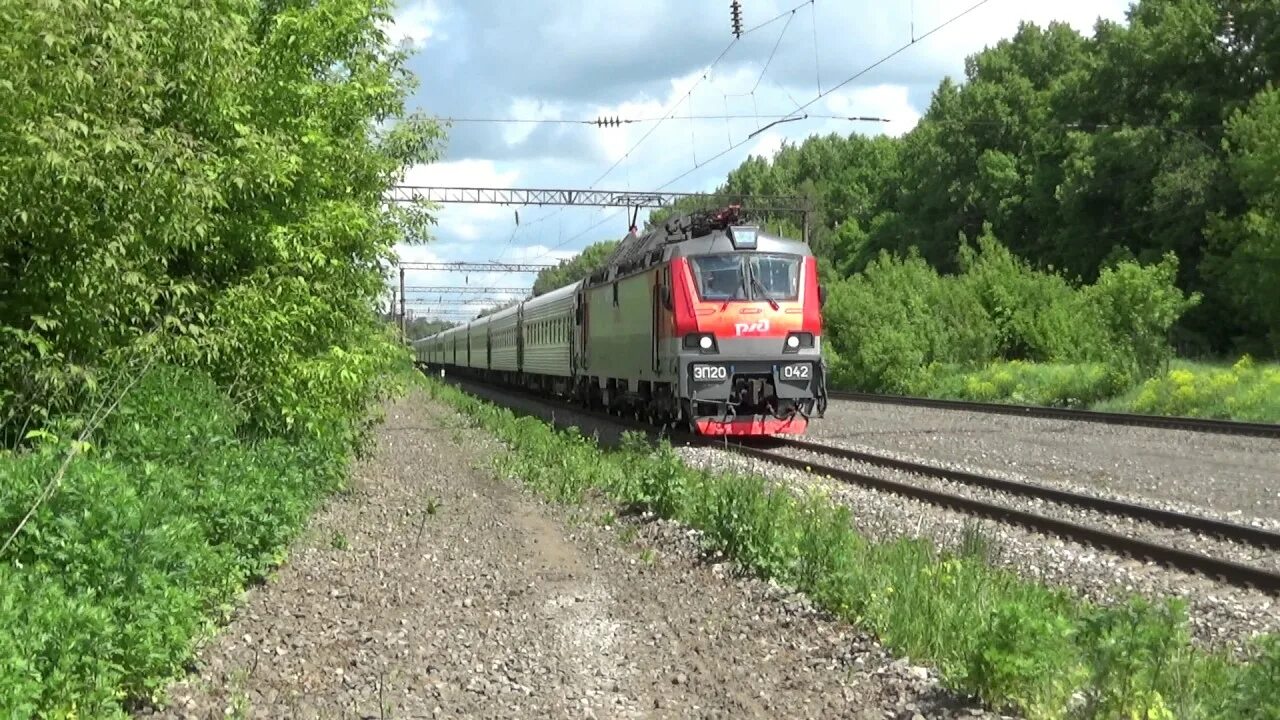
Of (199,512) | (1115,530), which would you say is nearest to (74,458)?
(199,512)

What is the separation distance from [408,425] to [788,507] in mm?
18231

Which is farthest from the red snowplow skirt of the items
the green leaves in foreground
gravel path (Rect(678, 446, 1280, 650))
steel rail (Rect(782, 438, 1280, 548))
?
the green leaves in foreground

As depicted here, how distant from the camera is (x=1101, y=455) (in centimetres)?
1819

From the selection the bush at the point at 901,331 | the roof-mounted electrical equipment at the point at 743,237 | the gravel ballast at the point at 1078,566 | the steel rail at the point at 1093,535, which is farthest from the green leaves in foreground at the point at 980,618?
the bush at the point at 901,331

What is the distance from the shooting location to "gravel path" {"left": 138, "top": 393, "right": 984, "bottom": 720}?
6.32 metres

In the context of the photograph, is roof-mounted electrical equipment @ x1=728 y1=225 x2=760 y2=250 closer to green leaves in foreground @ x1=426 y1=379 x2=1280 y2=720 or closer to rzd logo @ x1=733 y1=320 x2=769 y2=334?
rzd logo @ x1=733 y1=320 x2=769 y2=334

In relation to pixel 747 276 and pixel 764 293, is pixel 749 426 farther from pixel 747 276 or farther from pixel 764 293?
pixel 747 276

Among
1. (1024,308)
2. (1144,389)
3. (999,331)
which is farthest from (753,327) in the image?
(1024,308)

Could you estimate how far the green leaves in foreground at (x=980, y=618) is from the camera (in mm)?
5379

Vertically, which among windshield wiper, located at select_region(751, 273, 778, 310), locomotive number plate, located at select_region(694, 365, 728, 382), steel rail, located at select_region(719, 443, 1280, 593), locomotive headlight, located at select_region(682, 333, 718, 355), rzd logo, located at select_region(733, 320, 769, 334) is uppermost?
windshield wiper, located at select_region(751, 273, 778, 310)

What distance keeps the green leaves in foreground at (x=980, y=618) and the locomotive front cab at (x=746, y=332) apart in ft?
19.1

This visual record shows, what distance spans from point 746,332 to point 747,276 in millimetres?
856

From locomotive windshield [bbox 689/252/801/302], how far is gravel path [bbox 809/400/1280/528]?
108 inches

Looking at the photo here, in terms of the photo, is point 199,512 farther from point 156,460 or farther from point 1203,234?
point 1203,234
